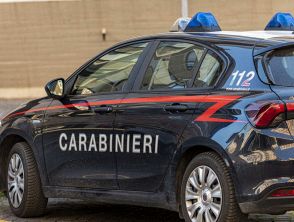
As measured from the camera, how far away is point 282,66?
5676 mm

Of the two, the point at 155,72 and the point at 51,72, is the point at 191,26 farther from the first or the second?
the point at 51,72

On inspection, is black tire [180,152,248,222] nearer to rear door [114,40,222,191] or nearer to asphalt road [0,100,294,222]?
rear door [114,40,222,191]

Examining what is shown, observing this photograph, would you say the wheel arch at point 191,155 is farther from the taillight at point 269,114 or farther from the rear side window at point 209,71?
the rear side window at point 209,71

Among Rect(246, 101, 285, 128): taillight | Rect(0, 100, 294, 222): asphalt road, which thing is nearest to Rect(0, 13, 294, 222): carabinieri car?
Rect(246, 101, 285, 128): taillight

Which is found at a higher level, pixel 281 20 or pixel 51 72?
pixel 281 20

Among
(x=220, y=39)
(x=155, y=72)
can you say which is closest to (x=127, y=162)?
(x=155, y=72)

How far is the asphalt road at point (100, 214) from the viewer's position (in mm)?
7301

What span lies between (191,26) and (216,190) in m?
1.73

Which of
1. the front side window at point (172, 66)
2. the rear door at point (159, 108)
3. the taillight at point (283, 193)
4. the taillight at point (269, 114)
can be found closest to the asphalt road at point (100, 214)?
the rear door at point (159, 108)

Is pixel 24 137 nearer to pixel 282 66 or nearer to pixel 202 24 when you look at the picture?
pixel 202 24

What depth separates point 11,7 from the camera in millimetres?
21594

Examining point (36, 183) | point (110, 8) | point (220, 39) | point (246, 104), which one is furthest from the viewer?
point (110, 8)

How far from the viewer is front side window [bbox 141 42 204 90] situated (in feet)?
20.3

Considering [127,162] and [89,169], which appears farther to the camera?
[89,169]
